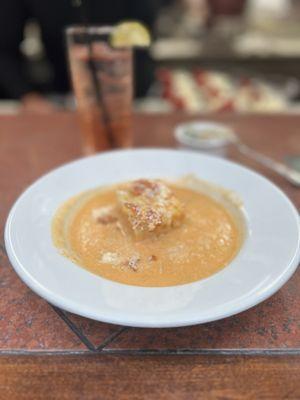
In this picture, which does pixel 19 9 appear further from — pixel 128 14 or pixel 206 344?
pixel 206 344

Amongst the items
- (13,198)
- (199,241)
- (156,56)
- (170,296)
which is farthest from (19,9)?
(170,296)

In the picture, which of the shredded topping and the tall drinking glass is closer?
the shredded topping

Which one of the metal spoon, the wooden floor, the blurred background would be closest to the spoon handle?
the metal spoon

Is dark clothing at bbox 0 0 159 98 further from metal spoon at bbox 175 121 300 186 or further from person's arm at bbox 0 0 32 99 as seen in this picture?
metal spoon at bbox 175 121 300 186

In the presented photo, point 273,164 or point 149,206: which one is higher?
point 149,206

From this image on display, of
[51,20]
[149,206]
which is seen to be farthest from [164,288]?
[51,20]

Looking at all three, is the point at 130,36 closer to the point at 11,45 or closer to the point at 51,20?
the point at 51,20
